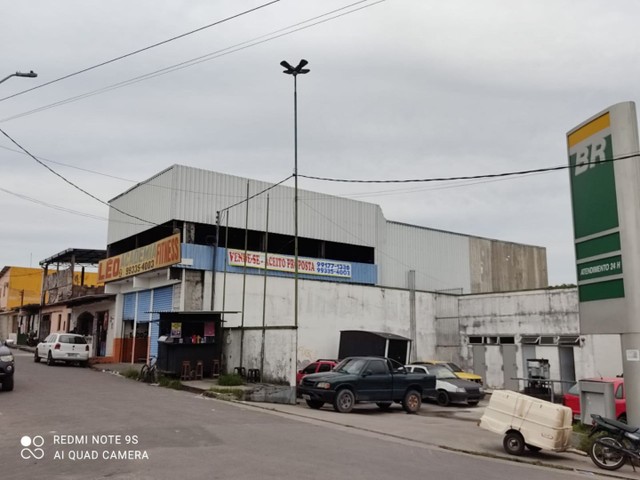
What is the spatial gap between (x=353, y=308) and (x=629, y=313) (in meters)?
18.8

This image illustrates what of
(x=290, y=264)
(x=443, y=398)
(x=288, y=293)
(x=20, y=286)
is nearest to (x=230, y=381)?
(x=443, y=398)

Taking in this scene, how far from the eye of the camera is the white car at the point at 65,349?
2927 cm

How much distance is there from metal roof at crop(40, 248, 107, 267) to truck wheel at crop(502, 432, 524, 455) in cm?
3657

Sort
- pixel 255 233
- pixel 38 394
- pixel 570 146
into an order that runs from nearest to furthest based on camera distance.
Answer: pixel 570 146
pixel 38 394
pixel 255 233

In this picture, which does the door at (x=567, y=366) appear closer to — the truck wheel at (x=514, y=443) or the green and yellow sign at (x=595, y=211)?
the green and yellow sign at (x=595, y=211)

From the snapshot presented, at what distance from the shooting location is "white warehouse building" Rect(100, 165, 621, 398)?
84.7ft

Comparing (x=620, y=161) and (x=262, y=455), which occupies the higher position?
(x=620, y=161)

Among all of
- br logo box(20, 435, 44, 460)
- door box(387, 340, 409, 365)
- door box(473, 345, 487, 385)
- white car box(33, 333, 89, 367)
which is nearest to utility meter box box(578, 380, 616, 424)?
br logo box(20, 435, 44, 460)

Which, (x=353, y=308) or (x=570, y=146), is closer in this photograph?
(x=570, y=146)

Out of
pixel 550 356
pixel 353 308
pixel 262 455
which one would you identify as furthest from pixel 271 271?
pixel 262 455

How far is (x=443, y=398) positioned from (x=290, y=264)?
43.8 ft

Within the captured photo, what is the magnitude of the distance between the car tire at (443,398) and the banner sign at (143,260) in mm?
13495

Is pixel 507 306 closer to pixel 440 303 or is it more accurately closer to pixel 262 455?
Result: pixel 440 303

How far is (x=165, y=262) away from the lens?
2873 centimetres
